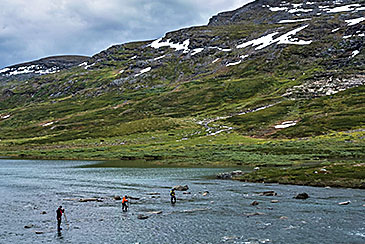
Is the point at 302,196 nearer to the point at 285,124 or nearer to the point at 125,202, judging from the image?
the point at 125,202

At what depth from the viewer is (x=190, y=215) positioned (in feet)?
163

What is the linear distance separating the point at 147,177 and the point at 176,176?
7465 mm

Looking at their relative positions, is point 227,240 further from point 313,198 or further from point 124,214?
point 313,198

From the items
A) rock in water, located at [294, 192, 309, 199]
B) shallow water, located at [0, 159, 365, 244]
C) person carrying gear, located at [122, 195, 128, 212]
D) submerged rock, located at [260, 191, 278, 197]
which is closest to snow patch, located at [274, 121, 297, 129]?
shallow water, located at [0, 159, 365, 244]

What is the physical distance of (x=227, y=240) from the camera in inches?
1496

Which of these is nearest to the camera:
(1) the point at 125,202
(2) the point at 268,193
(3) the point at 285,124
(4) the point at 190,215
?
(4) the point at 190,215

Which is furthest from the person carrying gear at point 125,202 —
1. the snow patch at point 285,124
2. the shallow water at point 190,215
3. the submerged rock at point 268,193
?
the snow patch at point 285,124

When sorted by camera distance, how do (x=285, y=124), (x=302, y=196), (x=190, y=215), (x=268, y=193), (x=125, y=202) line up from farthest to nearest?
(x=285, y=124)
(x=268, y=193)
(x=302, y=196)
(x=125, y=202)
(x=190, y=215)

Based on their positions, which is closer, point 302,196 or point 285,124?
point 302,196

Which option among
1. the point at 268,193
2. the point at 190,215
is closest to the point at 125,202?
the point at 190,215

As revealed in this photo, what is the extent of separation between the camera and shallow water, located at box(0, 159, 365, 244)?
3997 centimetres

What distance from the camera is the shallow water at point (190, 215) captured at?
39969mm

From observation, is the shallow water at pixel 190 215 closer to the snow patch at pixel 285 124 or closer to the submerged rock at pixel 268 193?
the submerged rock at pixel 268 193

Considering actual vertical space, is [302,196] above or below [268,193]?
below
